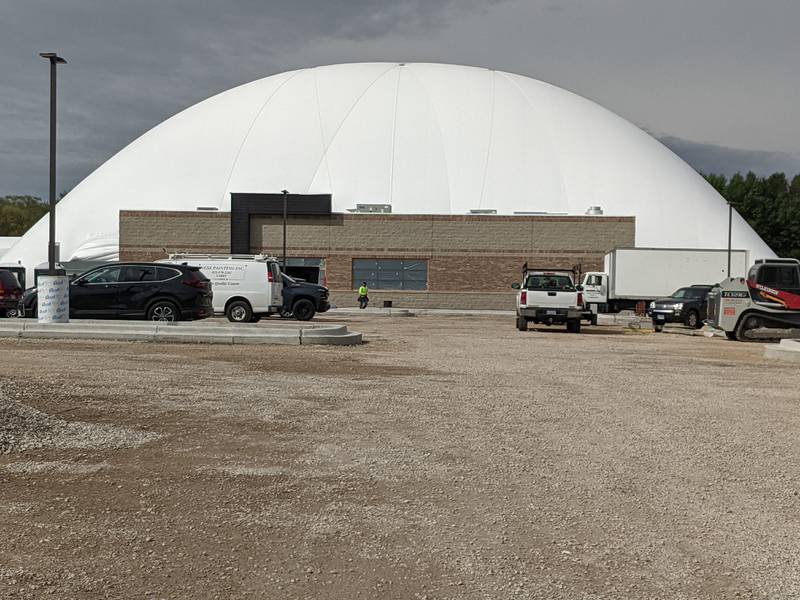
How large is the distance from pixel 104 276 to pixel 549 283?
1429 centimetres

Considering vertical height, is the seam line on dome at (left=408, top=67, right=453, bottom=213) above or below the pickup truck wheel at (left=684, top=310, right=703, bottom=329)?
above

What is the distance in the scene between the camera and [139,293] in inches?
786

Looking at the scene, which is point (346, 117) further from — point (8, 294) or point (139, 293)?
point (139, 293)

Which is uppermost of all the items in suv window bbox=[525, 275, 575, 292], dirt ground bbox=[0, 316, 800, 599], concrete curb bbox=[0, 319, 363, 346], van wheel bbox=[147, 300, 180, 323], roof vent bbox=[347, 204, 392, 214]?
roof vent bbox=[347, 204, 392, 214]

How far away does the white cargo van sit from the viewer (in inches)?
958

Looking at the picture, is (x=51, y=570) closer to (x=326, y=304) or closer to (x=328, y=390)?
(x=328, y=390)

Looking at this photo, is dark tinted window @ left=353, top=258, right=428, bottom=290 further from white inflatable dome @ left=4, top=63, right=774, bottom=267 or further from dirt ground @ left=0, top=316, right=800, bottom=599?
dirt ground @ left=0, top=316, right=800, bottom=599

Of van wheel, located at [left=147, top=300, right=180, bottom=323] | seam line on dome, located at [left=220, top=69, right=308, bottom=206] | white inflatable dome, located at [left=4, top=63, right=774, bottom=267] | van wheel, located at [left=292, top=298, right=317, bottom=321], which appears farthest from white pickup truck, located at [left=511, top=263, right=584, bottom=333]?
seam line on dome, located at [left=220, top=69, right=308, bottom=206]

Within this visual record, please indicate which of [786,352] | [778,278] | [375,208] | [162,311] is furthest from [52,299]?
[375,208]

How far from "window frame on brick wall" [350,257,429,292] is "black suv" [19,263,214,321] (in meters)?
31.6

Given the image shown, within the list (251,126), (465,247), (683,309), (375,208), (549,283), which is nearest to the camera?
(549,283)

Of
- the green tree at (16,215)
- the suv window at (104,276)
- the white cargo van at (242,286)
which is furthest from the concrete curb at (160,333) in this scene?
the green tree at (16,215)

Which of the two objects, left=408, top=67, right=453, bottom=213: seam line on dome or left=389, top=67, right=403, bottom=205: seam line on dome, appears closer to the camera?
left=408, top=67, right=453, bottom=213: seam line on dome

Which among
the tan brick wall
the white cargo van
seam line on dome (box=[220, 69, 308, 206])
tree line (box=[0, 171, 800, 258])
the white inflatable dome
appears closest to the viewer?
the white cargo van
